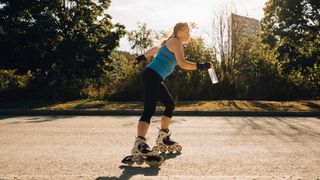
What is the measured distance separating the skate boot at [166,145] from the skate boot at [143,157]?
2.52ft

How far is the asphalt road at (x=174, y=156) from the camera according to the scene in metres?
4.61

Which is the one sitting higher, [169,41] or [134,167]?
[169,41]

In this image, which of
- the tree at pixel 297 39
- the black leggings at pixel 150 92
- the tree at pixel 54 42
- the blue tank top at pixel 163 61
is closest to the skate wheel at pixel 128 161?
the black leggings at pixel 150 92

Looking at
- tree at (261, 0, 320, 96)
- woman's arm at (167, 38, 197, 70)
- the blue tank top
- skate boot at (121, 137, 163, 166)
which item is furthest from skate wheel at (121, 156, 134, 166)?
tree at (261, 0, 320, 96)

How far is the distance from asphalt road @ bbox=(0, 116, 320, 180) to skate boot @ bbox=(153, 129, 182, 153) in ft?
0.53

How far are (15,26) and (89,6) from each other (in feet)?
12.8

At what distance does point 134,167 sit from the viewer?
198 inches

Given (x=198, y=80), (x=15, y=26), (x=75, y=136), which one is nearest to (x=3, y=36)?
(x=15, y=26)

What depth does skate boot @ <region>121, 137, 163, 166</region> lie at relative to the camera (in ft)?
16.4

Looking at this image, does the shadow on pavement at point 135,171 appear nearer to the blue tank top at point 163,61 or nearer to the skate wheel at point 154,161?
the skate wheel at point 154,161

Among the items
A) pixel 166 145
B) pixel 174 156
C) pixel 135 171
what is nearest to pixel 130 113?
pixel 166 145

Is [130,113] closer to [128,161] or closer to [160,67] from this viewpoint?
[160,67]

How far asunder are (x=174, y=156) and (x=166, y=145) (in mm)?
324

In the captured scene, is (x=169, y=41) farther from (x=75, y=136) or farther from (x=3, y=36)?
(x=3, y=36)
